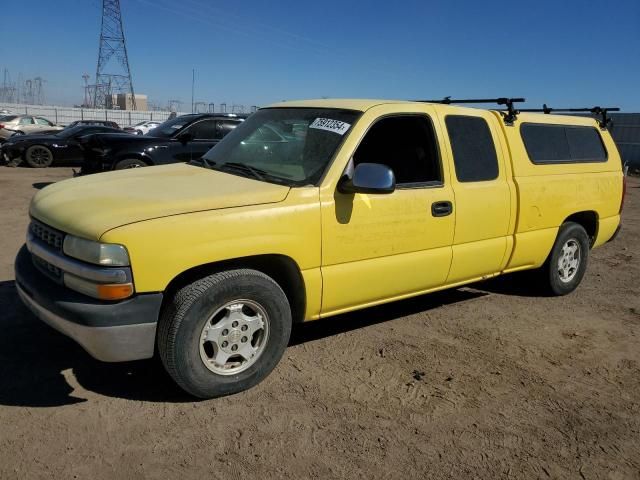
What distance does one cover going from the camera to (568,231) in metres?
5.37

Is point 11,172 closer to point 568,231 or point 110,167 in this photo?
point 110,167

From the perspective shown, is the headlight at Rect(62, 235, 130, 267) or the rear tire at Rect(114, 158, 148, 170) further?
→ the rear tire at Rect(114, 158, 148, 170)

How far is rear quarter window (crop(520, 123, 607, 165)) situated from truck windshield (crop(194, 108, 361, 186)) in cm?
199

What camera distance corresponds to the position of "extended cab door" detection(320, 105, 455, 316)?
11.8 feet

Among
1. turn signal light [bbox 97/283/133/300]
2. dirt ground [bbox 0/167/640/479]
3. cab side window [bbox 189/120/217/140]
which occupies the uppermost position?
cab side window [bbox 189/120/217/140]

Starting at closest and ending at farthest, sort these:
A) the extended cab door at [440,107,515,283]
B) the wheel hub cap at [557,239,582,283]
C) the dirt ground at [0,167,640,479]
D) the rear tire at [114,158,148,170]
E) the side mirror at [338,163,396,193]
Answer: the dirt ground at [0,167,640,479], the side mirror at [338,163,396,193], the extended cab door at [440,107,515,283], the wheel hub cap at [557,239,582,283], the rear tire at [114,158,148,170]

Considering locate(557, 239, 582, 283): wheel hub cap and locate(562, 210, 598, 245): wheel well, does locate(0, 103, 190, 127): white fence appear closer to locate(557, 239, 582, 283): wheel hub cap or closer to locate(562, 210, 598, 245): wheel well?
locate(562, 210, 598, 245): wheel well

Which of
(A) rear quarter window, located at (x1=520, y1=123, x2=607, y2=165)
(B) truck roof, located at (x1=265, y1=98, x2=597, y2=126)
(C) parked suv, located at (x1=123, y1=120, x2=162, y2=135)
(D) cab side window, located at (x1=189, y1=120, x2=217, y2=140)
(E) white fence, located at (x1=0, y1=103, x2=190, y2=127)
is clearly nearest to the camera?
(B) truck roof, located at (x1=265, y1=98, x2=597, y2=126)

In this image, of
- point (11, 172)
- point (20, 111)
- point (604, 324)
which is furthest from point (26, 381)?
point (20, 111)

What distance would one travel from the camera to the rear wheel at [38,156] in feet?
49.6

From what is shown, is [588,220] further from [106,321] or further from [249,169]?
[106,321]

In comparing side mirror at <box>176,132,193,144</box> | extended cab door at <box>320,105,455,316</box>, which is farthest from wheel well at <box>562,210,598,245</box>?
side mirror at <box>176,132,193,144</box>

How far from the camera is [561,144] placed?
17.5ft

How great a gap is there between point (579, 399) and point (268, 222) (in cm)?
228
